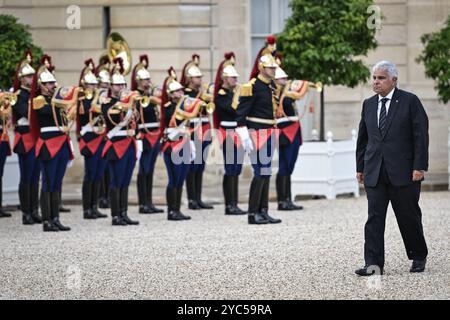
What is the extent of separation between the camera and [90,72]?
16.4 meters

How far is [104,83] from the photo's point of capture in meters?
16.4

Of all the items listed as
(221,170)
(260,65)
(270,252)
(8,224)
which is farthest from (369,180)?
(221,170)

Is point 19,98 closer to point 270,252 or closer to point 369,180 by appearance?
point 270,252

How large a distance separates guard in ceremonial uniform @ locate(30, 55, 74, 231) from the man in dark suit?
16.5 ft

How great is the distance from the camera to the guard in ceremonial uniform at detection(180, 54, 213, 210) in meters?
17.0

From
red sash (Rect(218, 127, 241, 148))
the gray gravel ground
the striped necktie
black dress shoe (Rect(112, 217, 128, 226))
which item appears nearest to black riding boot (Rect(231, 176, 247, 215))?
the gray gravel ground

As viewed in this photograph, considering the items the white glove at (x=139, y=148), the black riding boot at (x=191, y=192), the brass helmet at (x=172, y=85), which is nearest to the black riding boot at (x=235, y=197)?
the black riding boot at (x=191, y=192)

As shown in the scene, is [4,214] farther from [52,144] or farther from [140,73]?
[140,73]

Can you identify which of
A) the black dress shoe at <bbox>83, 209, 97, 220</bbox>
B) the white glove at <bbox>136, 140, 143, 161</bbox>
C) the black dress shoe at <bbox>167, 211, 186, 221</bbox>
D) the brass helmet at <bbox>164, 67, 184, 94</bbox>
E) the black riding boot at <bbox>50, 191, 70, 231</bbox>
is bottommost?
the black dress shoe at <bbox>83, 209, 97, 220</bbox>

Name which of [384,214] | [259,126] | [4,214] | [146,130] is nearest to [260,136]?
[259,126]

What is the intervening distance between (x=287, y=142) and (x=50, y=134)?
3323 millimetres

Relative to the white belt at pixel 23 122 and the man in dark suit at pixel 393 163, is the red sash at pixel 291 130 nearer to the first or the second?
the white belt at pixel 23 122

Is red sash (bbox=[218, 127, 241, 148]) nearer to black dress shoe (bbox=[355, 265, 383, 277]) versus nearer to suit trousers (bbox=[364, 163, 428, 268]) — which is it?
suit trousers (bbox=[364, 163, 428, 268])
